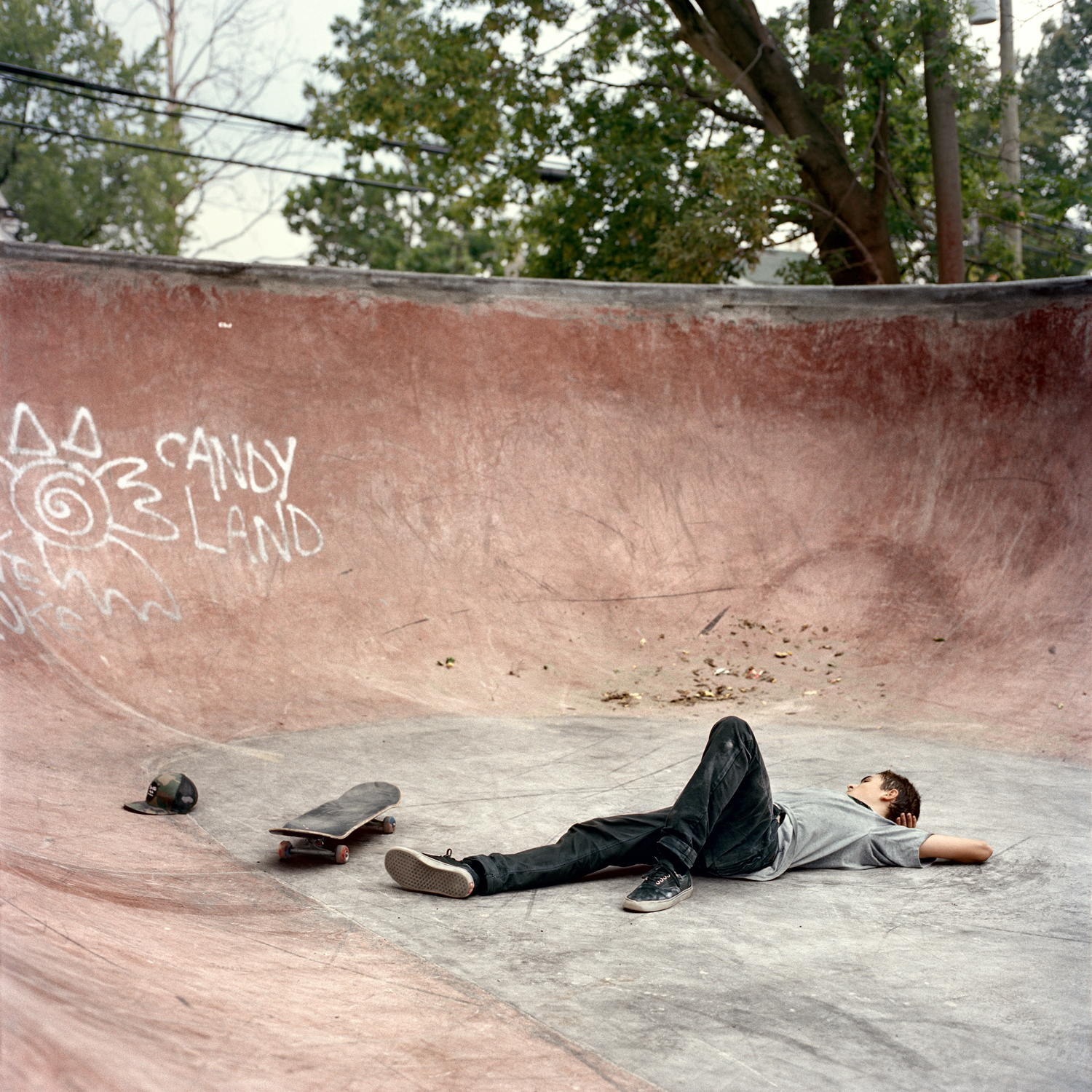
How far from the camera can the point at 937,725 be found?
5.66 m

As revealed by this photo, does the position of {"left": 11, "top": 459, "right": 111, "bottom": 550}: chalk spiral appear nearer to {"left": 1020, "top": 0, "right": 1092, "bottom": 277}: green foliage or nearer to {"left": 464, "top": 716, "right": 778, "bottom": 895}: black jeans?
{"left": 464, "top": 716, "right": 778, "bottom": 895}: black jeans

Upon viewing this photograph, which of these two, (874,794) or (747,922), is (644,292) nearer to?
(874,794)

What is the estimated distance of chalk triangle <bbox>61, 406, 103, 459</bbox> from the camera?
245 inches

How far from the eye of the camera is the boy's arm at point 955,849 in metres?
3.48

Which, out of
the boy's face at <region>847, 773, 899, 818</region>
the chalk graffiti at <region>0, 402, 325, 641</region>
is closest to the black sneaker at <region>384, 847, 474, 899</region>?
the boy's face at <region>847, 773, 899, 818</region>

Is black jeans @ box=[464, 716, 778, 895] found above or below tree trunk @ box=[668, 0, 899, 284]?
below

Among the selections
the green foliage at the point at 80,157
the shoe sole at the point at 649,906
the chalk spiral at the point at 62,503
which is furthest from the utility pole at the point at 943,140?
the green foliage at the point at 80,157

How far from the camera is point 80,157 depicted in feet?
106

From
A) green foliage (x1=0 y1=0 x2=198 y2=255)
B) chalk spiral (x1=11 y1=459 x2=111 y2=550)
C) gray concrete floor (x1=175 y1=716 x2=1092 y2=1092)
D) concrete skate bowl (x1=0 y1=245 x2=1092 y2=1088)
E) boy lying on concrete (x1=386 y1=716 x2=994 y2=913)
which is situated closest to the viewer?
gray concrete floor (x1=175 y1=716 x2=1092 y2=1092)

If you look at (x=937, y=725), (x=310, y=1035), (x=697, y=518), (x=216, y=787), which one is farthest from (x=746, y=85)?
(x=310, y=1035)

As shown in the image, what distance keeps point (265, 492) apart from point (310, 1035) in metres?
5.07

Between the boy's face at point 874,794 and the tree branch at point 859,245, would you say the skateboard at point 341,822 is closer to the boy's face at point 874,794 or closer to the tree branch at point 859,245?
the boy's face at point 874,794

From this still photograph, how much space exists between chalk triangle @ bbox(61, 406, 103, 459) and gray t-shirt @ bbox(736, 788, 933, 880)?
4.98 meters

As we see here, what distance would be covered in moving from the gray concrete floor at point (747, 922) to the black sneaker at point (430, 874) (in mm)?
48
